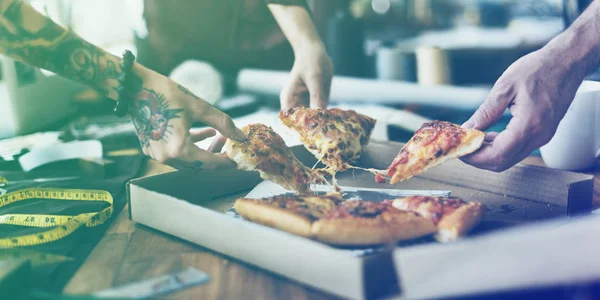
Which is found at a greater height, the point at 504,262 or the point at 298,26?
the point at 298,26

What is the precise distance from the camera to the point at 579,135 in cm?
172

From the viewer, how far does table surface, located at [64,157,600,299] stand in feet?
3.30

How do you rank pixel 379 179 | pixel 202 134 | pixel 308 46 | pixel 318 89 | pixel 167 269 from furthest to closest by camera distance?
pixel 308 46 < pixel 318 89 < pixel 379 179 < pixel 202 134 < pixel 167 269

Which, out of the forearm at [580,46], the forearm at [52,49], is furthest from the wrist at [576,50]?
the forearm at [52,49]

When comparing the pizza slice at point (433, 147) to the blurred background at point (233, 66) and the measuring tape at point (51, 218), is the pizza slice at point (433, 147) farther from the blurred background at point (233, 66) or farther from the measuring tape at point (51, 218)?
Result: the measuring tape at point (51, 218)

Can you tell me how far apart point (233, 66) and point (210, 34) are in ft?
0.79

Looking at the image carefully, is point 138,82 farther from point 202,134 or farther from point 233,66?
point 233,66

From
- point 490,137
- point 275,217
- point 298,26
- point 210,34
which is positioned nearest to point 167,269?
point 275,217

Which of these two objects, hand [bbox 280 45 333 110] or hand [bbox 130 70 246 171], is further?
hand [bbox 280 45 333 110]

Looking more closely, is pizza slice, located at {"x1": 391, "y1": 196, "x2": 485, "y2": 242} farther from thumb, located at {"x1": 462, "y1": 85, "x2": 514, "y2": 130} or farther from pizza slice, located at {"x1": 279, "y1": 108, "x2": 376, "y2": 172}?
pizza slice, located at {"x1": 279, "y1": 108, "x2": 376, "y2": 172}

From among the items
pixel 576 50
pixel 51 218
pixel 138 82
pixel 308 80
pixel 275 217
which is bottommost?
pixel 51 218

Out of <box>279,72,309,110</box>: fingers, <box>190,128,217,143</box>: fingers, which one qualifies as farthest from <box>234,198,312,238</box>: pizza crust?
<box>279,72,309,110</box>: fingers

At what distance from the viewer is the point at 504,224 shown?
1.32 metres

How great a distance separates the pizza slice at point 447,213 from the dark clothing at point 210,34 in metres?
2.37
